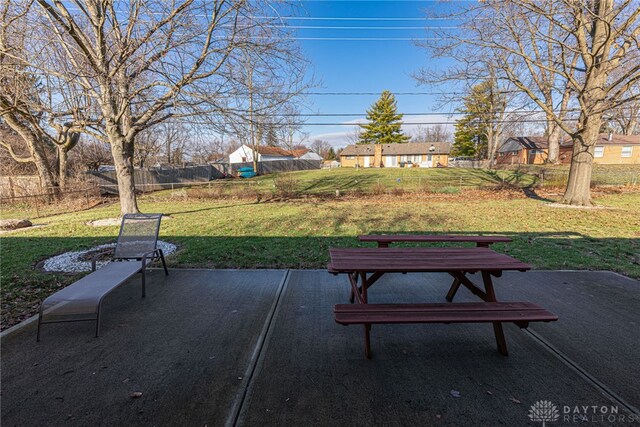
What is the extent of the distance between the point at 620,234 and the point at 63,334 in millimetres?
10526

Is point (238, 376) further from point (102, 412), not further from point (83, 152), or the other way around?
point (83, 152)

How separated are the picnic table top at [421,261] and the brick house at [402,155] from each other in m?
48.9

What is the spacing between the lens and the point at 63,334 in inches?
119

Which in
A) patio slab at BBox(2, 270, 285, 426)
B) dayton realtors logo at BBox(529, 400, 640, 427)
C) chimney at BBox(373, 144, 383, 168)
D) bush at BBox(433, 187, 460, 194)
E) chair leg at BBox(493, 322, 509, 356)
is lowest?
dayton realtors logo at BBox(529, 400, 640, 427)

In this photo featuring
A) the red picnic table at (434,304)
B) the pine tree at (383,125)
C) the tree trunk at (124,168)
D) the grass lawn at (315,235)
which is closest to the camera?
the red picnic table at (434,304)

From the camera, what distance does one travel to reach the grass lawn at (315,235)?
4.95 m

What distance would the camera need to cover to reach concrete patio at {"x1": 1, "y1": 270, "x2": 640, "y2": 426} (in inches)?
78.6

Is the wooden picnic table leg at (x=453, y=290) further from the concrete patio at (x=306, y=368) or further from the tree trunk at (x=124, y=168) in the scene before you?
the tree trunk at (x=124, y=168)

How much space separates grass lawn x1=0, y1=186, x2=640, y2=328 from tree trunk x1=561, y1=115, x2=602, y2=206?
2.48 ft

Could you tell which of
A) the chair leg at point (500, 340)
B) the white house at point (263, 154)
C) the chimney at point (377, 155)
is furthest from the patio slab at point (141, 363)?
the white house at point (263, 154)

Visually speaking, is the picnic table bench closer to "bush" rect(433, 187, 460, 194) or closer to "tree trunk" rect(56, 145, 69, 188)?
"bush" rect(433, 187, 460, 194)

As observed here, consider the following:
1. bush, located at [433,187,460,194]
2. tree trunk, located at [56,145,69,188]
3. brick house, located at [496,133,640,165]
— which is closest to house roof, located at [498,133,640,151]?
brick house, located at [496,133,640,165]

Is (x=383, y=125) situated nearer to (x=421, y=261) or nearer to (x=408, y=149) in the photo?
(x=408, y=149)

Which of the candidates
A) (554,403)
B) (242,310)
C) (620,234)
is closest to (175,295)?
(242,310)
